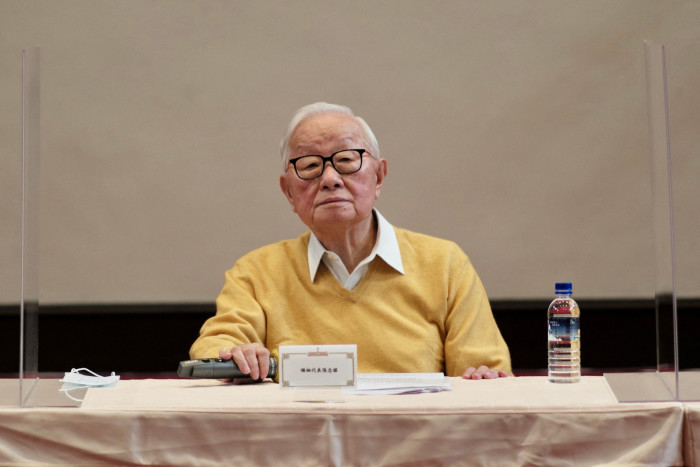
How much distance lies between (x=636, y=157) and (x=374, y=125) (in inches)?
40.9

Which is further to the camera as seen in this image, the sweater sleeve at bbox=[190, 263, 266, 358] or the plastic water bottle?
the sweater sleeve at bbox=[190, 263, 266, 358]

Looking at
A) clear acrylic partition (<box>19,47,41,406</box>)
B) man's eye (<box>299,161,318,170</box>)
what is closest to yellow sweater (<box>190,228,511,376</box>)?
man's eye (<box>299,161,318,170</box>)

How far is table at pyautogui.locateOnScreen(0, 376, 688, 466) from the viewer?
→ 122 cm

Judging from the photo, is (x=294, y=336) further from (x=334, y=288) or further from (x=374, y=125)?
(x=374, y=125)

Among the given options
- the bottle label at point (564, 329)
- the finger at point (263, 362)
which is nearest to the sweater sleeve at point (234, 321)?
the finger at point (263, 362)

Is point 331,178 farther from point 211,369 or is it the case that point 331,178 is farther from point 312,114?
point 211,369

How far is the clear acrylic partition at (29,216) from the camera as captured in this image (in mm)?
1468

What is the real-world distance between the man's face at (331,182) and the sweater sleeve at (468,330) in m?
0.32

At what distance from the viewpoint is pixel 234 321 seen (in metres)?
2.08

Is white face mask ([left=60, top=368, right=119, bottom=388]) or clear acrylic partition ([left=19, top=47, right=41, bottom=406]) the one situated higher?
clear acrylic partition ([left=19, top=47, right=41, bottom=406])

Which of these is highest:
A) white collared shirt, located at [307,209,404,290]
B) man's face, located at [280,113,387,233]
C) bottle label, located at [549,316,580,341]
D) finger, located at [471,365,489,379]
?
man's face, located at [280,113,387,233]

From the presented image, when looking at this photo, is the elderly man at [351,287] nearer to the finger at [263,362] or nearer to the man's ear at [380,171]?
the man's ear at [380,171]

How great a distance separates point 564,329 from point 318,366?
0.58m

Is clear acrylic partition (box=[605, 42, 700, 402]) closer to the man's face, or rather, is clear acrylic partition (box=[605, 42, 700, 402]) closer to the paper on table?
the paper on table
